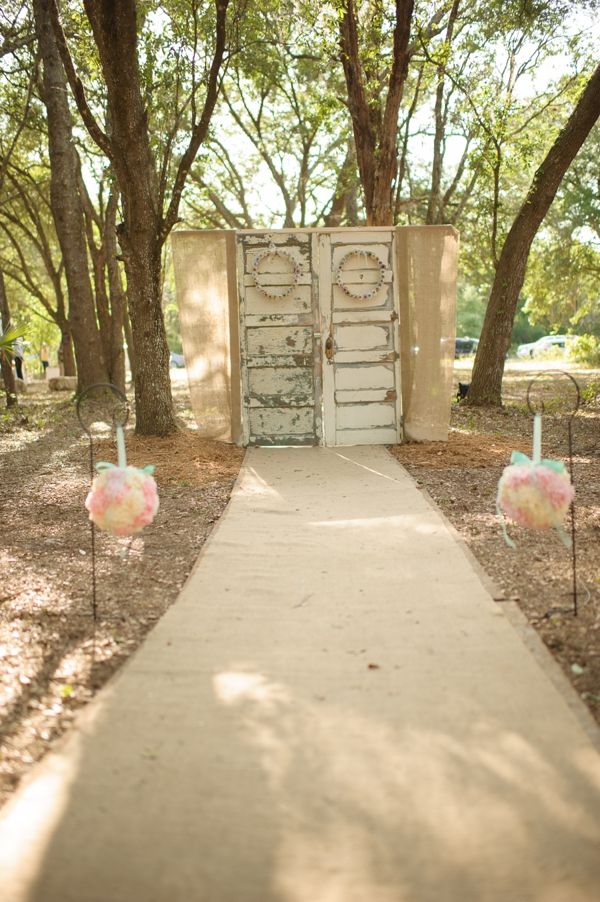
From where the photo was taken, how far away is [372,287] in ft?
30.8

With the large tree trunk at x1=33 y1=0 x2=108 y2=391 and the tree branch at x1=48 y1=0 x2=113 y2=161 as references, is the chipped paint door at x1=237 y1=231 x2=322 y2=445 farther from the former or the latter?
the large tree trunk at x1=33 y1=0 x2=108 y2=391

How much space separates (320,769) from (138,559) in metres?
2.82

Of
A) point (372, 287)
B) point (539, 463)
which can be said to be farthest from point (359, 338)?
point (539, 463)

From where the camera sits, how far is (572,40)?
14.2 metres

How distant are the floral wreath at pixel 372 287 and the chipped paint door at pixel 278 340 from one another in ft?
1.09

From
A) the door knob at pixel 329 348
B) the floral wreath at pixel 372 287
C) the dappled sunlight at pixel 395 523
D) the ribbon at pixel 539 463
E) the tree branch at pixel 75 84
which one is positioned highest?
the tree branch at pixel 75 84

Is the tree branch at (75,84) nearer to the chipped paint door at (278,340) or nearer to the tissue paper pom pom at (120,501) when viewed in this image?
the chipped paint door at (278,340)

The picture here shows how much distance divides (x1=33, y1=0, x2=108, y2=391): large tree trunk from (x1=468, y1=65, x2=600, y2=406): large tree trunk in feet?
22.6

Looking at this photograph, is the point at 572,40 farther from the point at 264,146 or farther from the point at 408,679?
the point at 408,679

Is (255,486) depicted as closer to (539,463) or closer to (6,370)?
(539,463)

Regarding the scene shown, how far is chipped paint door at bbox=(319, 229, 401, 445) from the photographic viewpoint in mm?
9406

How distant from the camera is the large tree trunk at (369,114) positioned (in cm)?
1050

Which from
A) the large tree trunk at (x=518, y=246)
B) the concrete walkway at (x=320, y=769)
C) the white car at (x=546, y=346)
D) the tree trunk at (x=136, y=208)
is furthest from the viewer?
the white car at (x=546, y=346)

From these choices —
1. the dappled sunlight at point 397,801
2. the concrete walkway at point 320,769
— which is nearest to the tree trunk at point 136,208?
the concrete walkway at point 320,769
